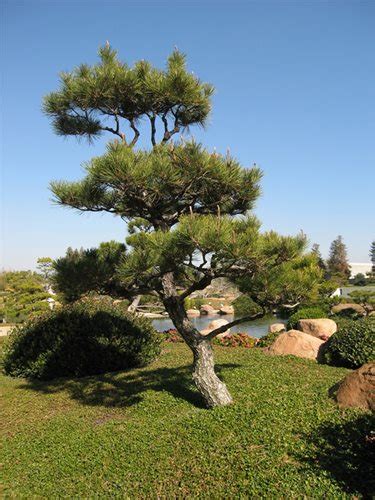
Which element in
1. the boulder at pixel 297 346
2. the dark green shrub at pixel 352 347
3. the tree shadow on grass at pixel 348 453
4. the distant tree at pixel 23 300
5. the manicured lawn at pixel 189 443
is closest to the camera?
the tree shadow on grass at pixel 348 453

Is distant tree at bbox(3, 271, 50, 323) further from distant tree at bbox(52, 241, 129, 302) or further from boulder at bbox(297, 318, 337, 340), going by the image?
distant tree at bbox(52, 241, 129, 302)

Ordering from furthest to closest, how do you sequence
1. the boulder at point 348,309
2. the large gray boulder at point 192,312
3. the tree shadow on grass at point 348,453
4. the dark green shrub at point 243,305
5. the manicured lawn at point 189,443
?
the large gray boulder at point 192,312 → the dark green shrub at point 243,305 → the boulder at point 348,309 → the manicured lawn at point 189,443 → the tree shadow on grass at point 348,453

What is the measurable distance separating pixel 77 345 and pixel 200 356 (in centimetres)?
437

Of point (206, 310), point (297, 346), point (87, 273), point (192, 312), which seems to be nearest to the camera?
point (87, 273)

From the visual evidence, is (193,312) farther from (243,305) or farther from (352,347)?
(352,347)

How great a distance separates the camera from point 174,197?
5.66 meters

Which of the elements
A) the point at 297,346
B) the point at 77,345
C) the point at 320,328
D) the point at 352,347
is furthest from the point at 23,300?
the point at 352,347

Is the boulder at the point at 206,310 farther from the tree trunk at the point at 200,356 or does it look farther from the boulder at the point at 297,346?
the tree trunk at the point at 200,356

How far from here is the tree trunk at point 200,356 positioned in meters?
5.79

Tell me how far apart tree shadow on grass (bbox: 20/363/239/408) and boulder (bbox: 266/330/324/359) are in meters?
2.16

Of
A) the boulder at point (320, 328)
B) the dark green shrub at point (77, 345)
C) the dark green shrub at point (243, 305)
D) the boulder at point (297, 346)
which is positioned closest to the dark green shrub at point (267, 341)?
the boulder at point (320, 328)

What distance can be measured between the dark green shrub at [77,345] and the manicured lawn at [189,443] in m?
1.70

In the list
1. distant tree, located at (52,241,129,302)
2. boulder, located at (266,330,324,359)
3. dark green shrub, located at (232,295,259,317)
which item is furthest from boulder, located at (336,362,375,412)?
dark green shrub, located at (232,295,259,317)

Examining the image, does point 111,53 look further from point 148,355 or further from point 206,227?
point 148,355
